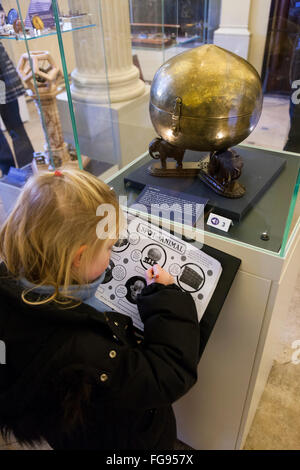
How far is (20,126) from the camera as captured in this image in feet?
8.89

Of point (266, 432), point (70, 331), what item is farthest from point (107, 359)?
point (266, 432)

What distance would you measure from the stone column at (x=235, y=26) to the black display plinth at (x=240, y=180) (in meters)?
2.56

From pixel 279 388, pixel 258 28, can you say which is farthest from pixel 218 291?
pixel 258 28

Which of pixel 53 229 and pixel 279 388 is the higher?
pixel 53 229

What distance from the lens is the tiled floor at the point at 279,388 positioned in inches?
54.7

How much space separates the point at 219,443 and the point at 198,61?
1220mm

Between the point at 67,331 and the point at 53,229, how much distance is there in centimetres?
18

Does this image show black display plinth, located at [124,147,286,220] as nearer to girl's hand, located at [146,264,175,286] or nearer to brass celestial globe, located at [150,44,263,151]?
brass celestial globe, located at [150,44,263,151]

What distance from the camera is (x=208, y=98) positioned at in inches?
37.1

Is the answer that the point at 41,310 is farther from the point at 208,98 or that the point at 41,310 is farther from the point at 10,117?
the point at 10,117

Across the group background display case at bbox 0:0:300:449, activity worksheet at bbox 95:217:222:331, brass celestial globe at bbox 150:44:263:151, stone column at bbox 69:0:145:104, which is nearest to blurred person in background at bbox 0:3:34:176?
background display case at bbox 0:0:300:449

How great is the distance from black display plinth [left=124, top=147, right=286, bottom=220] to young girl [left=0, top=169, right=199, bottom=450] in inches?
15.5

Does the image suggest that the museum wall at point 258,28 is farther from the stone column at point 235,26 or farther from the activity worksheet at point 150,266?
the activity worksheet at point 150,266

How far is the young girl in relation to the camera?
65 centimetres
